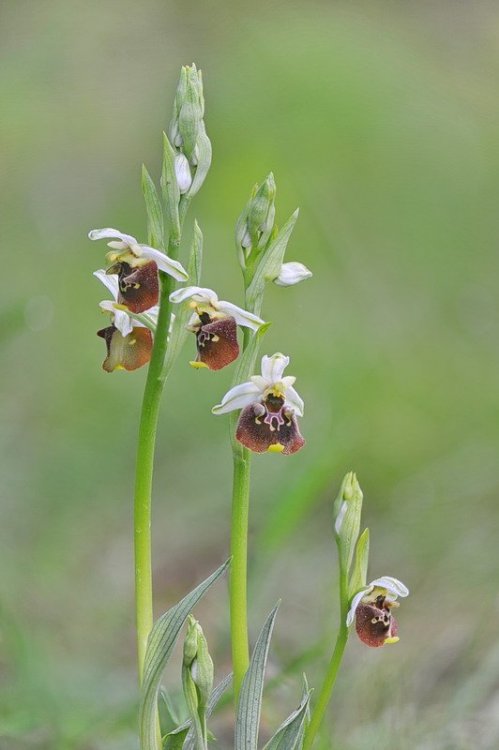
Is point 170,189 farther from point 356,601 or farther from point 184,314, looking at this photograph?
point 356,601

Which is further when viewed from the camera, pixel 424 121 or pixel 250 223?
pixel 424 121

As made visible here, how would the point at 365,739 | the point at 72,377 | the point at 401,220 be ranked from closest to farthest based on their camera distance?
the point at 365,739 < the point at 72,377 < the point at 401,220


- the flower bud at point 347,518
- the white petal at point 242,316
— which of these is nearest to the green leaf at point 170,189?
the white petal at point 242,316

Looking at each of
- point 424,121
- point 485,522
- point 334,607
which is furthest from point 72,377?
point 424,121

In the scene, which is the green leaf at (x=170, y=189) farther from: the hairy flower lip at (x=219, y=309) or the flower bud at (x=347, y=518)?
the flower bud at (x=347, y=518)

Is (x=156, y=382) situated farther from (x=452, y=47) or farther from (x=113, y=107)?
(x=452, y=47)

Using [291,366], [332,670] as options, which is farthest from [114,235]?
[291,366]

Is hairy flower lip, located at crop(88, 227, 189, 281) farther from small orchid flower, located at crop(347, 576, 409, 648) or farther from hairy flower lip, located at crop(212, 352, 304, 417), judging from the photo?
small orchid flower, located at crop(347, 576, 409, 648)
